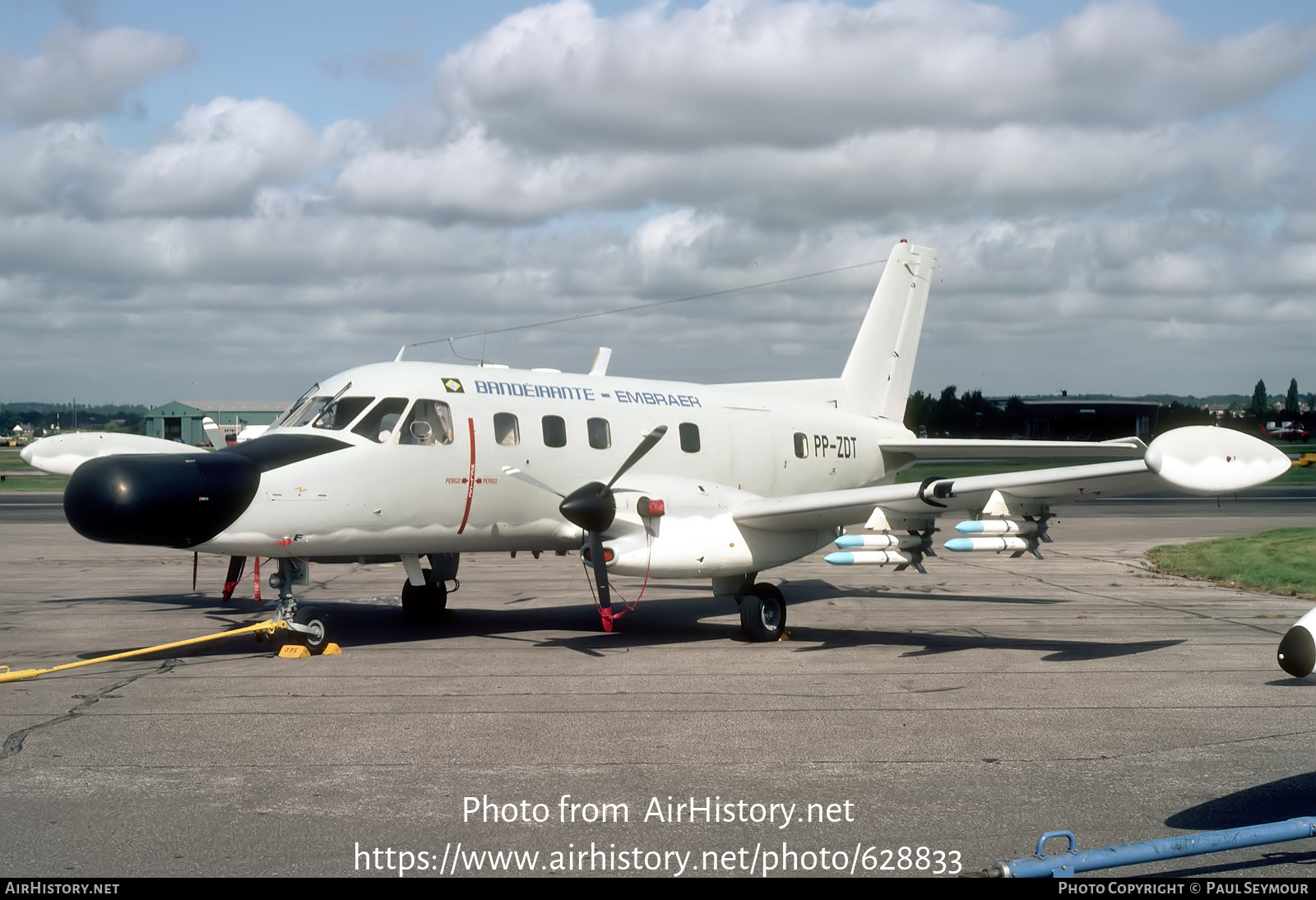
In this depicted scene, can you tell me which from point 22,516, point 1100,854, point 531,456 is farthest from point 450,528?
point 22,516

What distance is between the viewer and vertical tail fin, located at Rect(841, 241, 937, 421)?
2052 cm

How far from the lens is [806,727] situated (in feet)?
31.6

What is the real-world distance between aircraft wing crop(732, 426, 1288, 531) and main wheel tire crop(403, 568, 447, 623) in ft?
15.3

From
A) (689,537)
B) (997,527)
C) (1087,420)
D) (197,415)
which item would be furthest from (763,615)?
(197,415)

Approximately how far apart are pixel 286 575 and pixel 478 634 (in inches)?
115

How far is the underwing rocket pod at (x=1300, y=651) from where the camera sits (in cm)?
591

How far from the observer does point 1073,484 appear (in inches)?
494

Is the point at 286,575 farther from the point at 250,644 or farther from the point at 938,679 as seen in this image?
the point at 938,679

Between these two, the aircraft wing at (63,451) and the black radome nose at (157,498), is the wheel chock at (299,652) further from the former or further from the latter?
the aircraft wing at (63,451)

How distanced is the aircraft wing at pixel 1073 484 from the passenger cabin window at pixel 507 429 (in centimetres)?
299

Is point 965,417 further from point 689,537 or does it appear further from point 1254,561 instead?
point 689,537

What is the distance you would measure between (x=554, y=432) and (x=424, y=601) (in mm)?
3424

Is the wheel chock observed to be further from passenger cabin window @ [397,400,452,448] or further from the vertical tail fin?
the vertical tail fin

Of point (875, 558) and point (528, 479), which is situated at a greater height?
point (528, 479)
